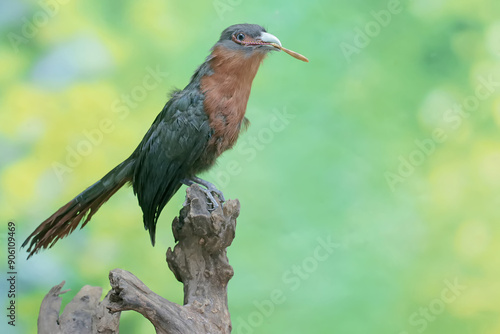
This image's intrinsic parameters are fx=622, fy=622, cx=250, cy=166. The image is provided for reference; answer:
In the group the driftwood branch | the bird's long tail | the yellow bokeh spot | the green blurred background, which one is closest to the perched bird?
the bird's long tail

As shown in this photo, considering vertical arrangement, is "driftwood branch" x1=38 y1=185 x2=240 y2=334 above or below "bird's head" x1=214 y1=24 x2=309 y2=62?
below

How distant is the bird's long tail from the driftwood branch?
0.25 meters

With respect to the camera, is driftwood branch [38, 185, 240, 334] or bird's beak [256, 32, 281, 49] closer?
driftwood branch [38, 185, 240, 334]

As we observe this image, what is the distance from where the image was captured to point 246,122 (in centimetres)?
314

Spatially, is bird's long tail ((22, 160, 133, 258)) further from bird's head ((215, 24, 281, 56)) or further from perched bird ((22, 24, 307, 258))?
bird's head ((215, 24, 281, 56))

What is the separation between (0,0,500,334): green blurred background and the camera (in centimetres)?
371

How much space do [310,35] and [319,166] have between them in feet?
2.68

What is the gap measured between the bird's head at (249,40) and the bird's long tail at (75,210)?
2.49 ft

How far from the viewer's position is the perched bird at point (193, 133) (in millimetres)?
2848

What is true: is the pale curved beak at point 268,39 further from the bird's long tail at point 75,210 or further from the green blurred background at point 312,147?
the green blurred background at point 312,147

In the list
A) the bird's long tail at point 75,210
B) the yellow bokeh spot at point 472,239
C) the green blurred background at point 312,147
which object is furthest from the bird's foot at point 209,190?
the yellow bokeh spot at point 472,239

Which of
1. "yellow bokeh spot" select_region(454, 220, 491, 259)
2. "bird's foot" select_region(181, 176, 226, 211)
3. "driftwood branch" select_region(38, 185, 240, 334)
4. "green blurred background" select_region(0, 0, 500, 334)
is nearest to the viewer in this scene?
"driftwood branch" select_region(38, 185, 240, 334)

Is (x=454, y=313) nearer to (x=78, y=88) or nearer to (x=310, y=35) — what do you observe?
(x=310, y=35)

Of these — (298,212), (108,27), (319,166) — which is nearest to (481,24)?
(319,166)
